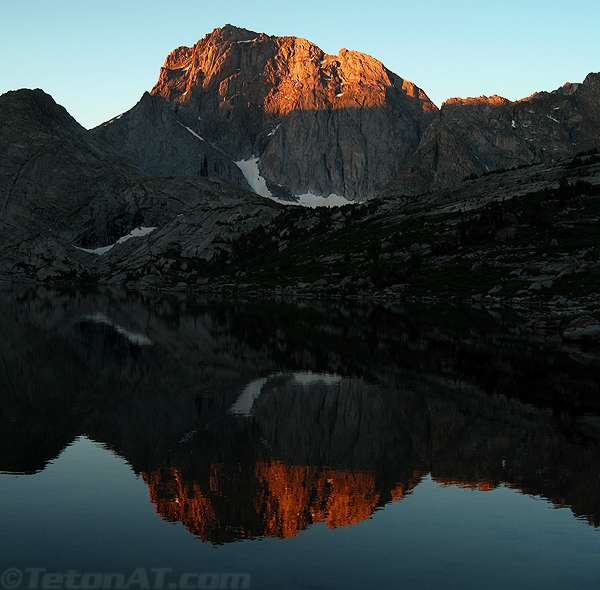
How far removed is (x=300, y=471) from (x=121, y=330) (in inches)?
1692

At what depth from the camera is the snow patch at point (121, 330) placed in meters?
49.8

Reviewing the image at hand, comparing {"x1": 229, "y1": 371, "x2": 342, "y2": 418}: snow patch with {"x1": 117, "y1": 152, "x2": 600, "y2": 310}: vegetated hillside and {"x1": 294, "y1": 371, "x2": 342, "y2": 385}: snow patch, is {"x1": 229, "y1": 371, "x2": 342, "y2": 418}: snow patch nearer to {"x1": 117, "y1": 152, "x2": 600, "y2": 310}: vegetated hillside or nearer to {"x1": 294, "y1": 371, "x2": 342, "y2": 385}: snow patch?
{"x1": 294, "y1": 371, "x2": 342, "y2": 385}: snow patch

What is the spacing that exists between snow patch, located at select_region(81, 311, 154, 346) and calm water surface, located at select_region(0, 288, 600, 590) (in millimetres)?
8529

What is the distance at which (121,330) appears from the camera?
5825 centimetres

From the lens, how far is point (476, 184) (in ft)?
543

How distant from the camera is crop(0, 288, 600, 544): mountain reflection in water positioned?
16.7m

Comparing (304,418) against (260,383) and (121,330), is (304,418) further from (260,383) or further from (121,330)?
(121,330)

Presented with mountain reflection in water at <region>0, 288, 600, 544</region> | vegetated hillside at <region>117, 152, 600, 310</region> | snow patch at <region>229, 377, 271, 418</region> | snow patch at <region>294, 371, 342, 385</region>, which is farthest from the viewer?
vegetated hillside at <region>117, 152, 600, 310</region>

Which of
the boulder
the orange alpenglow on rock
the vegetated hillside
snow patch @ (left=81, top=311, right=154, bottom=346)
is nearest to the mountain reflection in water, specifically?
the orange alpenglow on rock

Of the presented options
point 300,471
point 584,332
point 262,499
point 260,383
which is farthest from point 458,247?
point 262,499

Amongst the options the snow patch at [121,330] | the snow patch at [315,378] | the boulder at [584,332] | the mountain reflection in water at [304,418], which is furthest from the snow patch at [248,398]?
the boulder at [584,332]

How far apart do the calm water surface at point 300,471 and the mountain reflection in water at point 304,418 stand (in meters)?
0.11

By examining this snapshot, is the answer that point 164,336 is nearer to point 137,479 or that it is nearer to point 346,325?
point 346,325

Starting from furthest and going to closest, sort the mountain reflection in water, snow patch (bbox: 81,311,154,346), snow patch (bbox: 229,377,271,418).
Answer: snow patch (bbox: 81,311,154,346) → snow patch (bbox: 229,377,271,418) → the mountain reflection in water
